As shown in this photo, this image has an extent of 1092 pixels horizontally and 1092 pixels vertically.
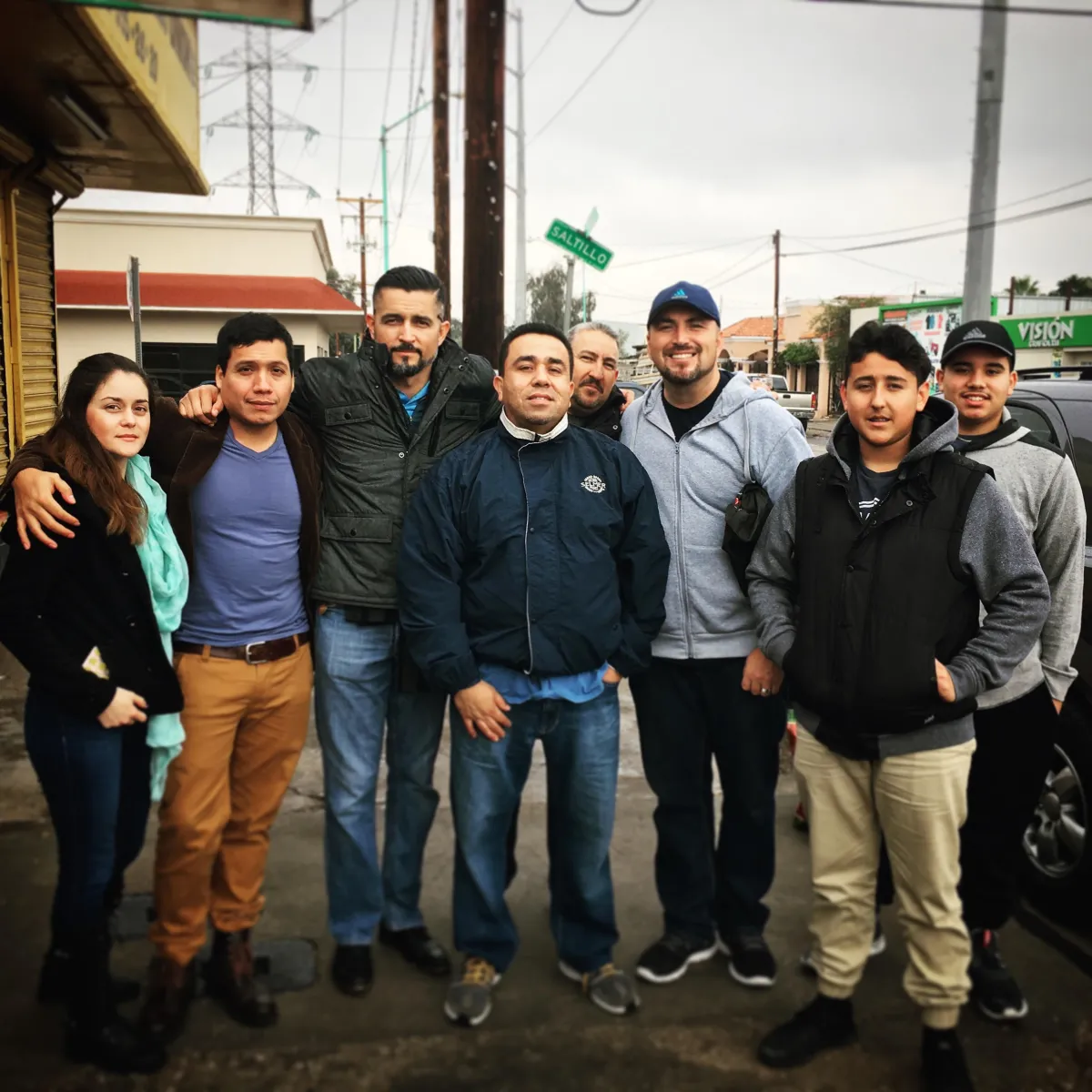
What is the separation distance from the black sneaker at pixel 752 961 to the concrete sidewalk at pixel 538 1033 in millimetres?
36

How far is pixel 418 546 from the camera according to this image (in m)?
2.93

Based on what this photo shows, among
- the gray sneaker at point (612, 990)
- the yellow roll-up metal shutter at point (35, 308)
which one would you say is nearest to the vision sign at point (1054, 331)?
the yellow roll-up metal shutter at point (35, 308)

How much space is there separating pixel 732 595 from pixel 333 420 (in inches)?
58.5

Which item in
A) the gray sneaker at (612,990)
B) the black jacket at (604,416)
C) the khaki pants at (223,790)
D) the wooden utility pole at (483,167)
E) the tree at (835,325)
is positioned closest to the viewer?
the khaki pants at (223,790)

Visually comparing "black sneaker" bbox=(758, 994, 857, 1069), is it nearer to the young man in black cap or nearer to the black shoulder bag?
the young man in black cap

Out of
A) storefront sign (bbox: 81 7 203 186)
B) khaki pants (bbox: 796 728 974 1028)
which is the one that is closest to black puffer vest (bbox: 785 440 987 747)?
khaki pants (bbox: 796 728 974 1028)

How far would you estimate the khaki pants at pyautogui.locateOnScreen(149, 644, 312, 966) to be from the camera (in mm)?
2875

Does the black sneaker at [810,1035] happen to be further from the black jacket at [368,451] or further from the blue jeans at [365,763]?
the black jacket at [368,451]

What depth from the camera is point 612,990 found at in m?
3.03

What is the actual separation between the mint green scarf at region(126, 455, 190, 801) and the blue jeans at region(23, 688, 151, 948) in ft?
0.34

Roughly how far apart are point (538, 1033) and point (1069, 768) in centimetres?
217

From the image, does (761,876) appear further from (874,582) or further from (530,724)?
(874,582)

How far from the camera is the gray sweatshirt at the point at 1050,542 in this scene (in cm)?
295

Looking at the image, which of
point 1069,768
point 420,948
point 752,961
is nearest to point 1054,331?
point 1069,768
